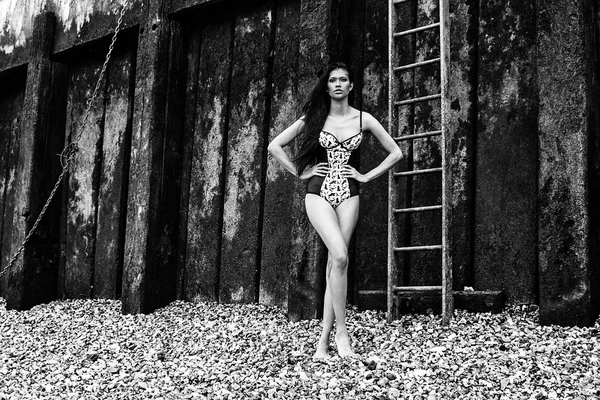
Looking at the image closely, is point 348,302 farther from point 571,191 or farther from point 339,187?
point 571,191

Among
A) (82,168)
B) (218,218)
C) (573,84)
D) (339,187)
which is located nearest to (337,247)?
(339,187)

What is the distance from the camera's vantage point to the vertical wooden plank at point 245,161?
618 centimetres

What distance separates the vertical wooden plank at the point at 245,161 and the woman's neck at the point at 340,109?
1506mm

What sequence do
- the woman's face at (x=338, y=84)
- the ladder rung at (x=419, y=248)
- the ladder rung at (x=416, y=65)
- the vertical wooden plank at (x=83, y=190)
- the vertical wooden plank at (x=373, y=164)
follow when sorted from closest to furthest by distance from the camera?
the woman's face at (x=338, y=84) < the ladder rung at (x=419, y=248) < the ladder rung at (x=416, y=65) < the vertical wooden plank at (x=373, y=164) < the vertical wooden plank at (x=83, y=190)

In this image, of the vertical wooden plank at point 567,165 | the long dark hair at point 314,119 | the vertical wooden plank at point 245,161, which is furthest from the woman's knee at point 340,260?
the vertical wooden plank at point 245,161

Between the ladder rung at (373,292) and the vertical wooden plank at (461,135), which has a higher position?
the vertical wooden plank at (461,135)

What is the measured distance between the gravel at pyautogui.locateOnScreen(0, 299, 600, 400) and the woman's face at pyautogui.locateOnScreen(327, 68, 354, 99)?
1640 millimetres

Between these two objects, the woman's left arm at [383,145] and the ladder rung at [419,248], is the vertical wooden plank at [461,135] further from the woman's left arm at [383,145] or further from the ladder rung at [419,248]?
the woman's left arm at [383,145]

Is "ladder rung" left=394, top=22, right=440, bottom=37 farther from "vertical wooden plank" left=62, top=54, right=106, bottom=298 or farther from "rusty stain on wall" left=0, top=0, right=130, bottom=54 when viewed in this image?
"vertical wooden plank" left=62, top=54, right=106, bottom=298

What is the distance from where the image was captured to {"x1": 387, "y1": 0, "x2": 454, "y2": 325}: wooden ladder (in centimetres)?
480

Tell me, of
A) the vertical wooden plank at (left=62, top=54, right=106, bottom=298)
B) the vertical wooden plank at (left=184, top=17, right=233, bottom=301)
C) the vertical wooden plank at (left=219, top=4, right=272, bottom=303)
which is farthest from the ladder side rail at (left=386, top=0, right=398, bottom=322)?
the vertical wooden plank at (left=62, top=54, right=106, bottom=298)

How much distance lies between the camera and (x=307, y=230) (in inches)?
210

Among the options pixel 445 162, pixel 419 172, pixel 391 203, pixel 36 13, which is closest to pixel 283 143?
pixel 391 203

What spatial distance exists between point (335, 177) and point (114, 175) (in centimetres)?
344
